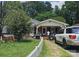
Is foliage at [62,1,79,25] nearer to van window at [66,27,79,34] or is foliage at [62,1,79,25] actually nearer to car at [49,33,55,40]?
van window at [66,27,79,34]

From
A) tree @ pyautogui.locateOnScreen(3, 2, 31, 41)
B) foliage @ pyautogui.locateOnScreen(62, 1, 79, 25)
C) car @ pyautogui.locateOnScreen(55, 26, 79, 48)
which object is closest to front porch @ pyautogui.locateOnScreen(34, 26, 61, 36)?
foliage @ pyautogui.locateOnScreen(62, 1, 79, 25)

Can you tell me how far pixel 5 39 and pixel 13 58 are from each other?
7.34m

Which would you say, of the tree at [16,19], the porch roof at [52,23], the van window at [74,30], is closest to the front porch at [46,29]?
the porch roof at [52,23]

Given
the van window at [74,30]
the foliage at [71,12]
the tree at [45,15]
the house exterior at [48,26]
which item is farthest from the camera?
the house exterior at [48,26]

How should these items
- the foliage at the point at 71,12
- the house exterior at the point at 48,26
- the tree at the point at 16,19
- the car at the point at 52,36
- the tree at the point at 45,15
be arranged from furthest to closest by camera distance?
the tree at the point at 16,19 → the car at the point at 52,36 → the house exterior at the point at 48,26 → the tree at the point at 45,15 → the foliage at the point at 71,12

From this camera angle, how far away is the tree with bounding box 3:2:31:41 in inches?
737

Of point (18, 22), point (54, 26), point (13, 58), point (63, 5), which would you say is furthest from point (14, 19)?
point (13, 58)

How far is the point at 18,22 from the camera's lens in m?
20.4

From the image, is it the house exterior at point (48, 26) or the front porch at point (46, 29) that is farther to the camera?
the front porch at point (46, 29)

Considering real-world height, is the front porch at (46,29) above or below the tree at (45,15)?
below

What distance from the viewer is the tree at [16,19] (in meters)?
18.7

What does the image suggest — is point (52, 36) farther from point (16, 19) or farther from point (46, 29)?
point (16, 19)

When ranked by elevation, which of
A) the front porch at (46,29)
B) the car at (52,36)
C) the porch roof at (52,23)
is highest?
the porch roof at (52,23)

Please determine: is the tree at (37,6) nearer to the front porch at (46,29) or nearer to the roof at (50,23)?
the roof at (50,23)
